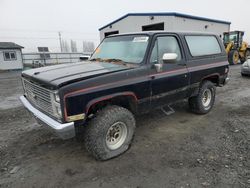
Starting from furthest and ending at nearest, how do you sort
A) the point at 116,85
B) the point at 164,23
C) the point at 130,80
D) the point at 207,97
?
the point at 164,23
the point at 207,97
the point at 130,80
the point at 116,85

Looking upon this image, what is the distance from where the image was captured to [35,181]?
2.73m

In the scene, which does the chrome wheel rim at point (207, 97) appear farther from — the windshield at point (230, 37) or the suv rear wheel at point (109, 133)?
the windshield at point (230, 37)

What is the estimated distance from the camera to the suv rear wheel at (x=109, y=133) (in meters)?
2.93

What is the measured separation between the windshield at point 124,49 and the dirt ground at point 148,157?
164 cm

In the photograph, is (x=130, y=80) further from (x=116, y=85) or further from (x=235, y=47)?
(x=235, y=47)

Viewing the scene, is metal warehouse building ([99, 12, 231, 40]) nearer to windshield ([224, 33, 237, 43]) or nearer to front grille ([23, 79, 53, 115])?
windshield ([224, 33, 237, 43])

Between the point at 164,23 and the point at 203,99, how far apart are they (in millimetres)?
13565

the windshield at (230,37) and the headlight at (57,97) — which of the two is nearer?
the headlight at (57,97)

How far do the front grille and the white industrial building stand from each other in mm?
21697

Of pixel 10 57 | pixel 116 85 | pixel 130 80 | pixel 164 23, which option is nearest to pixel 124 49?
pixel 130 80

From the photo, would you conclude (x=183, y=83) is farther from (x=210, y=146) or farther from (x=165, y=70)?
(x=210, y=146)

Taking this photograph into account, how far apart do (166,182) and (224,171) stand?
3.04 ft

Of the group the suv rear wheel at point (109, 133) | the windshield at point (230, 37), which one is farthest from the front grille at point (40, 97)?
the windshield at point (230, 37)

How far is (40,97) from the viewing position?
301cm
